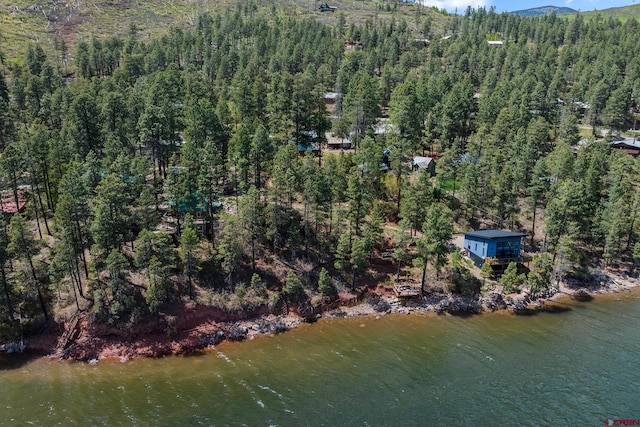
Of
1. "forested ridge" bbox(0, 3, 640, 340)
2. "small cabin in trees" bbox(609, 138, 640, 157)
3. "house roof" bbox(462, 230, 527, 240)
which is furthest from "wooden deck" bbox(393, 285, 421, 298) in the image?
"small cabin in trees" bbox(609, 138, 640, 157)

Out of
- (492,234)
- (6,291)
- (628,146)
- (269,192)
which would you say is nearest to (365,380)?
(269,192)

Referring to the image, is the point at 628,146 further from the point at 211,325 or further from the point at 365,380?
the point at 211,325

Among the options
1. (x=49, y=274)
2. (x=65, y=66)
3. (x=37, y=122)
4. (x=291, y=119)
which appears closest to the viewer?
(x=49, y=274)

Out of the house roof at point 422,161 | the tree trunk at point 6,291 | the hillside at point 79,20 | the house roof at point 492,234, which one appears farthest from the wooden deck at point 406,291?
the hillside at point 79,20

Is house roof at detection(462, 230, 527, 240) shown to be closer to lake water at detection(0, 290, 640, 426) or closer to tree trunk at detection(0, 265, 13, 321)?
lake water at detection(0, 290, 640, 426)

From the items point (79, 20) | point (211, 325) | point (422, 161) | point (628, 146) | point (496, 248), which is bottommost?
point (211, 325)

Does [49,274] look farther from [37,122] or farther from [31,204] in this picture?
[37,122]

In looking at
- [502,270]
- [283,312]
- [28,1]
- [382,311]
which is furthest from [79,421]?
[28,1]

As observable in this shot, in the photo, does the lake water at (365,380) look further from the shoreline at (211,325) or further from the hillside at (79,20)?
the hillside at (79,20)
